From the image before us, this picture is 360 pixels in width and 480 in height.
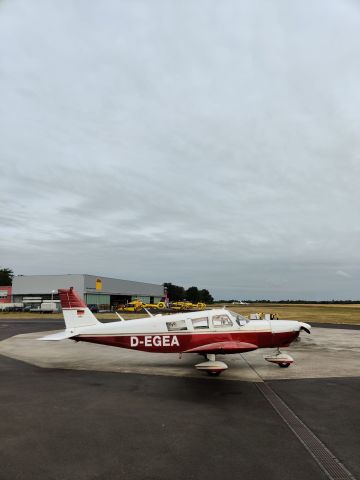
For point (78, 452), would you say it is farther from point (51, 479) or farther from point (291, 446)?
point (291, 446)

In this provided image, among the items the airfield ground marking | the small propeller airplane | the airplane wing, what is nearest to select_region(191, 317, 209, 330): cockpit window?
the small propeller airplane

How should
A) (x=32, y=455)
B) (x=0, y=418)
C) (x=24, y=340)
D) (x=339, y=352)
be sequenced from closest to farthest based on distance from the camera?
(x=32, y=455), (x=0, y=418), (x=339, y=352), (x=24, y=340)

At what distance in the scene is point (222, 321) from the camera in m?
12.8

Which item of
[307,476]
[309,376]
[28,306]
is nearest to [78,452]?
[307,476]

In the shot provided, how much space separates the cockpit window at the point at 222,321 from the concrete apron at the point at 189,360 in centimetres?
162

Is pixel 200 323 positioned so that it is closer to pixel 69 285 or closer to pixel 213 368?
pixel 213 368

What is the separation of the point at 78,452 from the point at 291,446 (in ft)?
11.6

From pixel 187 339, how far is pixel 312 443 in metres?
6.51

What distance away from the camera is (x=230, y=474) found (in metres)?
5.25

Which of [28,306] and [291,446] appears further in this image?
[28,306]

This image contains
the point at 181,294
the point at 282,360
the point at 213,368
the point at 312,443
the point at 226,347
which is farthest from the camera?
the point at 181,294

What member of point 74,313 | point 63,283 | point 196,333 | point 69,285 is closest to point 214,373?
point 196,333

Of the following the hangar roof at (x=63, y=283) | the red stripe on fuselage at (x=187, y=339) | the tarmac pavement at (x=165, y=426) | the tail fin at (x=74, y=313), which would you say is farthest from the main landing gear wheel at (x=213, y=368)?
the hangar roof at (x=63, y=283)

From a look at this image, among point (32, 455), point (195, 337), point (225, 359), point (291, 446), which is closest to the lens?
point (32, 455)
